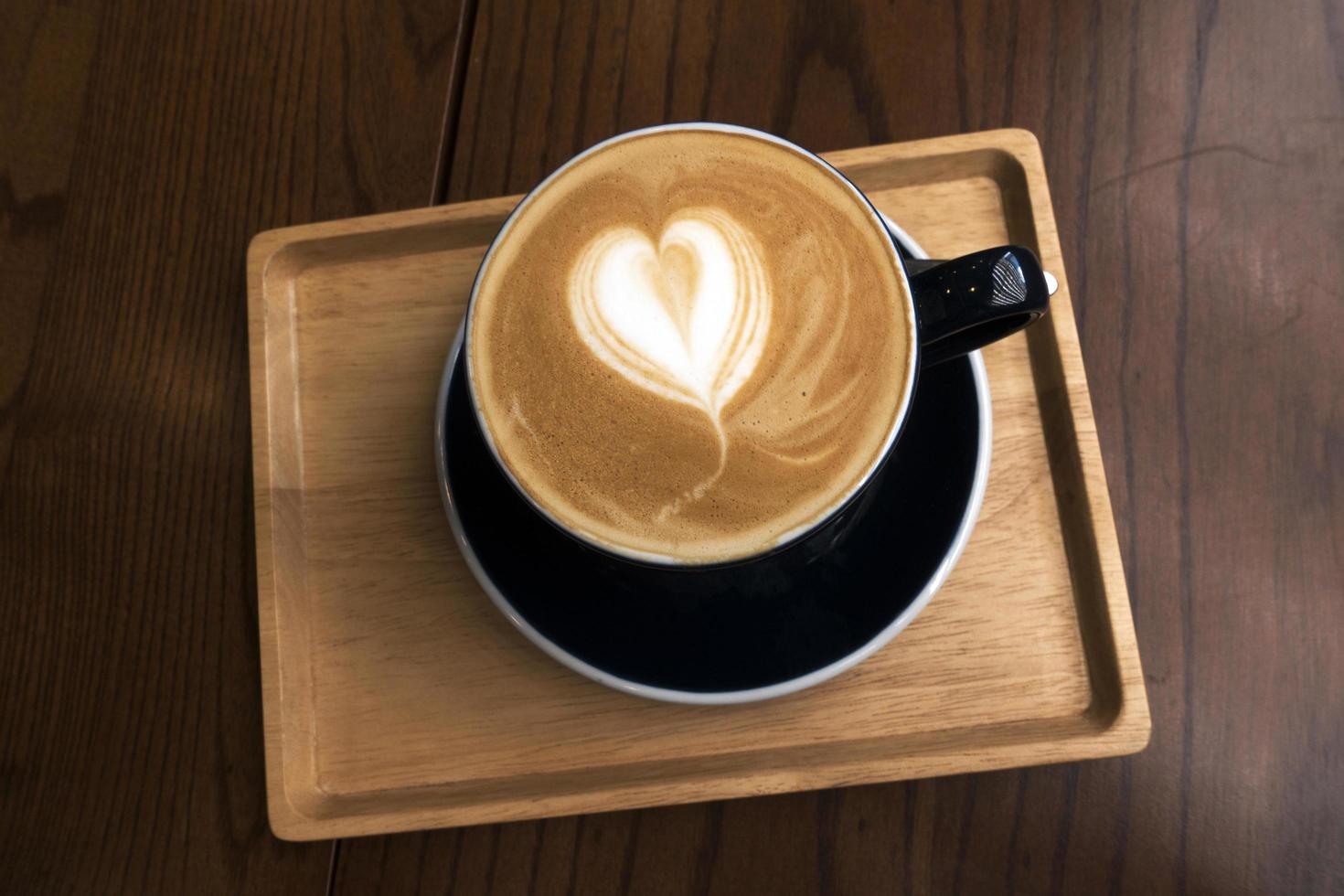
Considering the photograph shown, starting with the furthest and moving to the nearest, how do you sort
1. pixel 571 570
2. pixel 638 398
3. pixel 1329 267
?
pixel 1329 267, pixel 571 570, pixel 638 398

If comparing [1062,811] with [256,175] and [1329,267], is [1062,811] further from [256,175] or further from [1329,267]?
[256,175]

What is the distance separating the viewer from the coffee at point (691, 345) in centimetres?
57

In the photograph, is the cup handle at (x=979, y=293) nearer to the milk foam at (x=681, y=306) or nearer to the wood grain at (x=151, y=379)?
the milk foam at (x=681, y=306)

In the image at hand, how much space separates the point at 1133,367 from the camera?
0.83 meters

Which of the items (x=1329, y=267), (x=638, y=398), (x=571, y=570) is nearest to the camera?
(x=638, y=398)

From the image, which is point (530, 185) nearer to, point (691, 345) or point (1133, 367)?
point (691, 345)

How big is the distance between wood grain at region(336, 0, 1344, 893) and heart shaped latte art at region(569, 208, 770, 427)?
32 cm

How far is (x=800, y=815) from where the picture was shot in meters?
0.78

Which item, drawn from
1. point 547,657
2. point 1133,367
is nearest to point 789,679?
point 547,657

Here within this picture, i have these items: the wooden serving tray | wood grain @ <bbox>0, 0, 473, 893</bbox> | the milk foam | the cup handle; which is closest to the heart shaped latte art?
the milk foam

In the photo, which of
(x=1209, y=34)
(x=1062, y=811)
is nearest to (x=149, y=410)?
(x=1062, y=811)

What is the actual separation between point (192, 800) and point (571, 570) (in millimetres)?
410

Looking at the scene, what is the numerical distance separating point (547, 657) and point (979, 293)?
424 millimetres

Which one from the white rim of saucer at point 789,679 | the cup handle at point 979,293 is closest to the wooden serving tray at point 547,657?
the white rim of saucer at point 789,679
